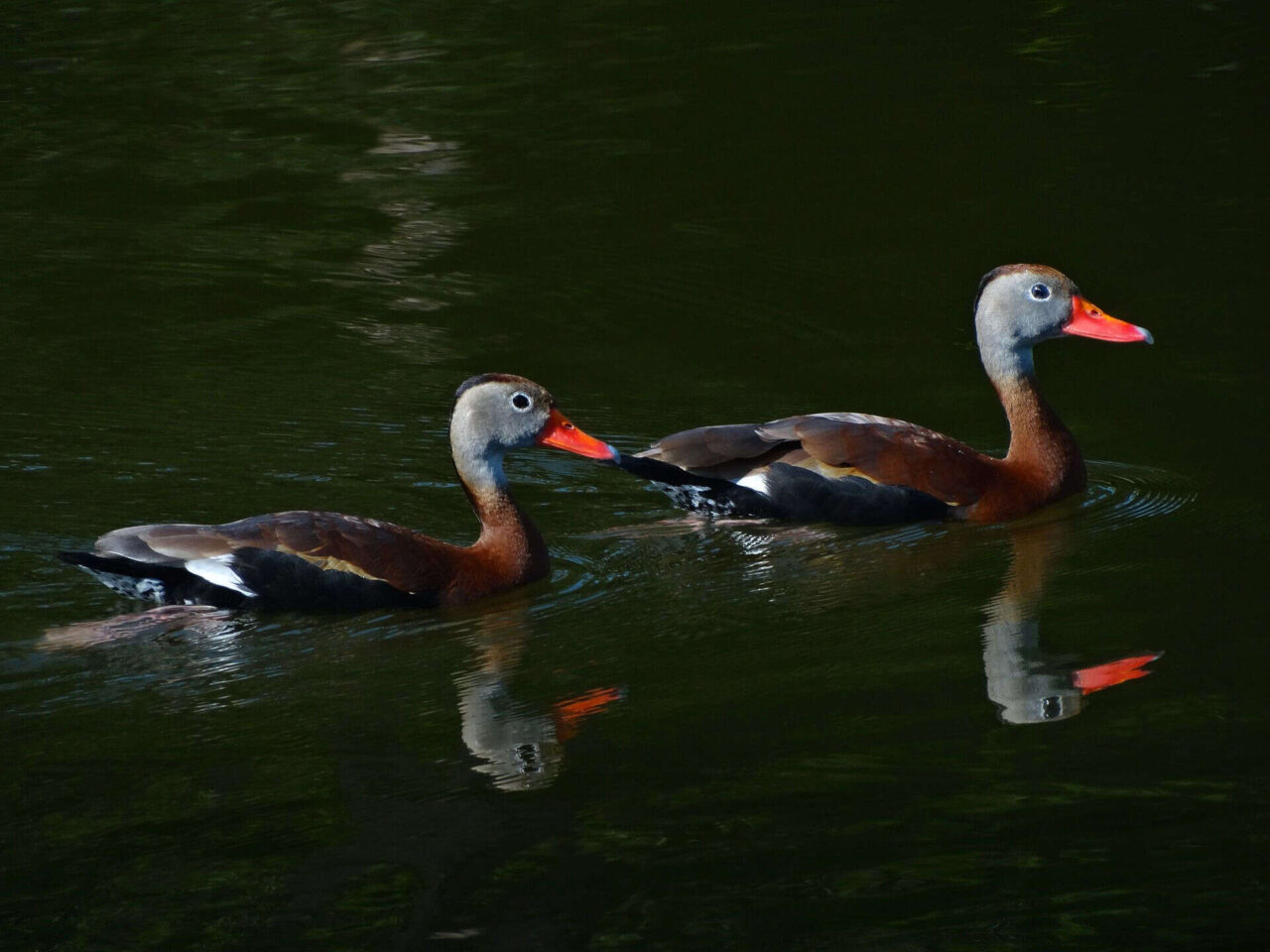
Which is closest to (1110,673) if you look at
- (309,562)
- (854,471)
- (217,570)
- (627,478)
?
(854,471)

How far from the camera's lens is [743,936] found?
5086 millimetres

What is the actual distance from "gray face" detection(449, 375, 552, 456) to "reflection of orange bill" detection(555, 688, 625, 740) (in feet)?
6.30

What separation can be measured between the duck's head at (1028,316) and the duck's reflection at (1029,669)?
196cm

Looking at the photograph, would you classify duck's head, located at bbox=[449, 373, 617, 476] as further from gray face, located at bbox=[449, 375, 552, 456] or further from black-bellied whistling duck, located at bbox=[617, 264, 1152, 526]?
black-bellied whistling duck, located at bbox=[617, 264, 1152, 526]

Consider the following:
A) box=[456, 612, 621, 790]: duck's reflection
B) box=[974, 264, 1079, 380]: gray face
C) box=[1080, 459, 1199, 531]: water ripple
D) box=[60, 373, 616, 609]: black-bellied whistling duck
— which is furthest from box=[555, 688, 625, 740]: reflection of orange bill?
box=[974, 264, 1079, 380]: gray face

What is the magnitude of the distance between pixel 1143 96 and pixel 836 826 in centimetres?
1157

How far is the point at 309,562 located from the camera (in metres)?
7.90

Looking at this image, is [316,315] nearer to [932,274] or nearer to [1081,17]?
[932,274]

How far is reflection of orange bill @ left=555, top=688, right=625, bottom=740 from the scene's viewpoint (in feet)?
21.5

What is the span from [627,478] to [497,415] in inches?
62.6

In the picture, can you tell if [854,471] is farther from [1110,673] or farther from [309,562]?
[309,562]

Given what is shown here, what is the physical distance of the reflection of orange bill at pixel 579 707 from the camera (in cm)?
655

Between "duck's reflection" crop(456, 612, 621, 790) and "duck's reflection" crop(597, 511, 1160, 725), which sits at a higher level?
"duck's reflection" crop(456, 612, 621, 790)

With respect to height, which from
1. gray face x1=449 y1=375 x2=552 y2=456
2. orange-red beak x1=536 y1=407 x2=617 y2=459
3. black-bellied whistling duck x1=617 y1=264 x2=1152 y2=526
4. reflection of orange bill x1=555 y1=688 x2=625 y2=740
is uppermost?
gray face x1=449 y1=375 x2=552 y2=456
